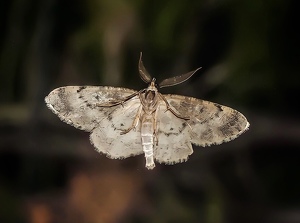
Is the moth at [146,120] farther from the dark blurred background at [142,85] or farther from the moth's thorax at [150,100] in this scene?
the dark blurred background at [142,85]

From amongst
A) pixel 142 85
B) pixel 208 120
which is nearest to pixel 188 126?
pixel 208 120

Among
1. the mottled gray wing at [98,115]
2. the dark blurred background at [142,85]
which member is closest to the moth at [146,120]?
the mottled gray wing at [98,115]

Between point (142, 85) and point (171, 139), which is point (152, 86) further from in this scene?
point (142, 85)

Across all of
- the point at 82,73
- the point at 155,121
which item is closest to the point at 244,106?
the point at 82,73

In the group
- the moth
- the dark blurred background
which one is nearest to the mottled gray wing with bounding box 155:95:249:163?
the moth
